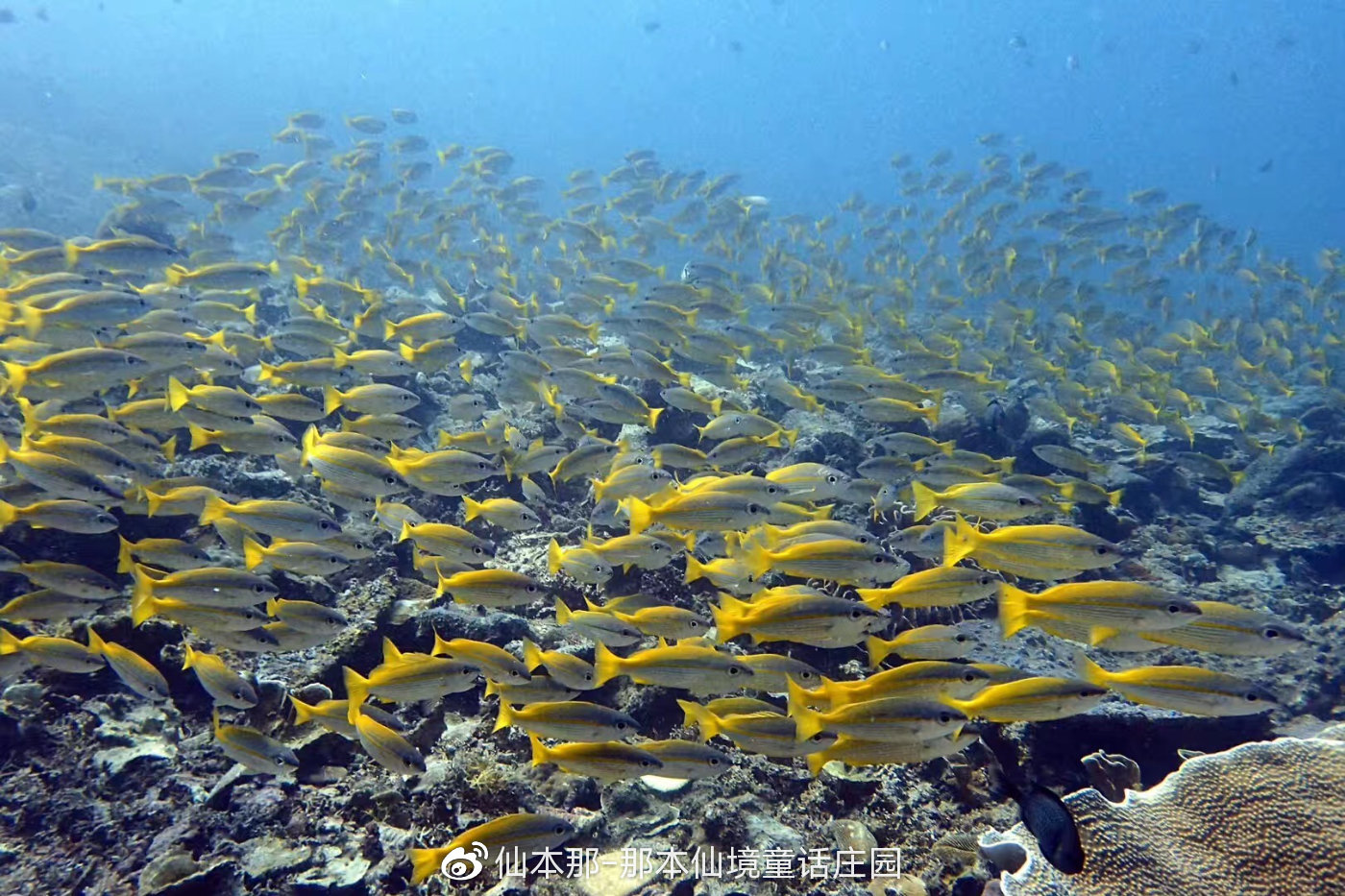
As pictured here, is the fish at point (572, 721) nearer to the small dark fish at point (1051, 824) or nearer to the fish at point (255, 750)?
the fish at point (255, 750)

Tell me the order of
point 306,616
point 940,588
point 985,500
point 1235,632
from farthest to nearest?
1. point 985,500
2. point 306,616
3. point 940,588
4. point 1235,632

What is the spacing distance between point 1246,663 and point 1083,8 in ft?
625

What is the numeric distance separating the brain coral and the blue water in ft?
212

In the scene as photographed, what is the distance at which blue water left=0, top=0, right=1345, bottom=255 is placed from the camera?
8062 centimetres

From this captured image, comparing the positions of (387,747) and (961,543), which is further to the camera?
(961,543)

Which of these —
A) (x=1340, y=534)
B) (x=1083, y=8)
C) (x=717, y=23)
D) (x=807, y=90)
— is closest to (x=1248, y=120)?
(x=1083, y=8)

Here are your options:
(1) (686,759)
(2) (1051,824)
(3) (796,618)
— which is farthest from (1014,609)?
(1) (686,759)

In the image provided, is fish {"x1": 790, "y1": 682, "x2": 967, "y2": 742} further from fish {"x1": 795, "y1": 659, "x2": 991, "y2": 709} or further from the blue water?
the blue water

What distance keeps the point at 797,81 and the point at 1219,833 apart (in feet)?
738

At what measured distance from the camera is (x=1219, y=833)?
147 inches

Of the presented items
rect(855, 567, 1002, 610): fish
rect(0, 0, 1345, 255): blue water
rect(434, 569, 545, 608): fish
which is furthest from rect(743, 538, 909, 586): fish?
rect(0, 0, 1345, 255): blue water

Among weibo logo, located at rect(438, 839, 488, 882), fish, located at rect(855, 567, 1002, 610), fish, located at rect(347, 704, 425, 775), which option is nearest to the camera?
weibo logo, located at rect(438, 839, 488, 882)

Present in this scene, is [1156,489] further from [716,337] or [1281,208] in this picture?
[1281,208]

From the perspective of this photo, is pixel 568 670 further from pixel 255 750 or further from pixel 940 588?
pixel 940 588
